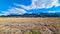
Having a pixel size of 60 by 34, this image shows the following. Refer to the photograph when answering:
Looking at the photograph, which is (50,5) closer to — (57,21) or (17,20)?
(57,21)

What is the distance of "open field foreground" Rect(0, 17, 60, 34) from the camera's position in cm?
140

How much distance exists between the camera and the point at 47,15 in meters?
1.43

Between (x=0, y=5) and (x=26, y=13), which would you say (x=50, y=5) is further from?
(x=0, y=5)

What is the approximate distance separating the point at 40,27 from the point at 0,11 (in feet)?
1.66

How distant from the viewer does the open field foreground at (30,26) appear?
1.40 m

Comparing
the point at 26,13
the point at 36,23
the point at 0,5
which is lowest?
the point at 36,23

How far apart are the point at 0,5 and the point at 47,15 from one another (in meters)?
0.57

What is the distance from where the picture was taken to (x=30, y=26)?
1.42 metres

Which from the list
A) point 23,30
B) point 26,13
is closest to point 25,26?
point 23,30

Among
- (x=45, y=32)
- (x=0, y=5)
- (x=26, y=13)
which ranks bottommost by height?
(x=45, y=32)

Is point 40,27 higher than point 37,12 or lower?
lower

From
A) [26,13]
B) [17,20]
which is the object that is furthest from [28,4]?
[17,20]

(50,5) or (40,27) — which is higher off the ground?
(50,5)

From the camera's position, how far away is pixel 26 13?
1436 millimetres
